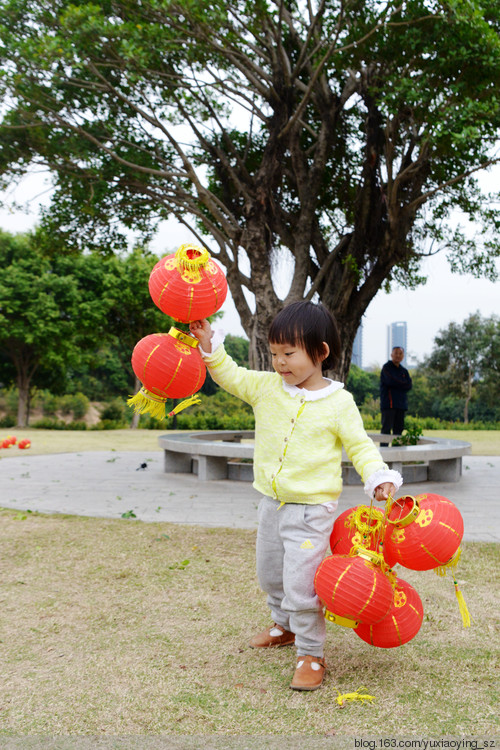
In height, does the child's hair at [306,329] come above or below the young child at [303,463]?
above

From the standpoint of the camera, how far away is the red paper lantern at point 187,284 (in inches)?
111

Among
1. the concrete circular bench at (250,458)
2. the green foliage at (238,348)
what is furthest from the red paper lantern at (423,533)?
the green foliage at (238,348)

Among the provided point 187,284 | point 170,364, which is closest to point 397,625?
point 170,364

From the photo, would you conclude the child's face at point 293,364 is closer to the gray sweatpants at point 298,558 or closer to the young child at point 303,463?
the young child at point 303,463

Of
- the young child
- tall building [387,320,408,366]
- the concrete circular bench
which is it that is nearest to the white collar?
the young child

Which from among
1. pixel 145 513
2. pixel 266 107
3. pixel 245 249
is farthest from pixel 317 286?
pixel 145 513

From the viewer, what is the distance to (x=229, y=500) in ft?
24.5

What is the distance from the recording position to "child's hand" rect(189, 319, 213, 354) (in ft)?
9.80

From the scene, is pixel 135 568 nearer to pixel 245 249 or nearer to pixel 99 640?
pixel 99 640

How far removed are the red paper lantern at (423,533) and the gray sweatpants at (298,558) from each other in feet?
1.08

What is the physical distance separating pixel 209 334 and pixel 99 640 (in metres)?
1.73

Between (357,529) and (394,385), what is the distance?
8075 mm

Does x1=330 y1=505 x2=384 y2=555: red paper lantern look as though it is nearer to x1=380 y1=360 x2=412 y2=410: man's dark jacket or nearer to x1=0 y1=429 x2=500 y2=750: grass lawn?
x1=0 y1=429 x2=500 y2=750: grass lawn

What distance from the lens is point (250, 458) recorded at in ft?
28.9
